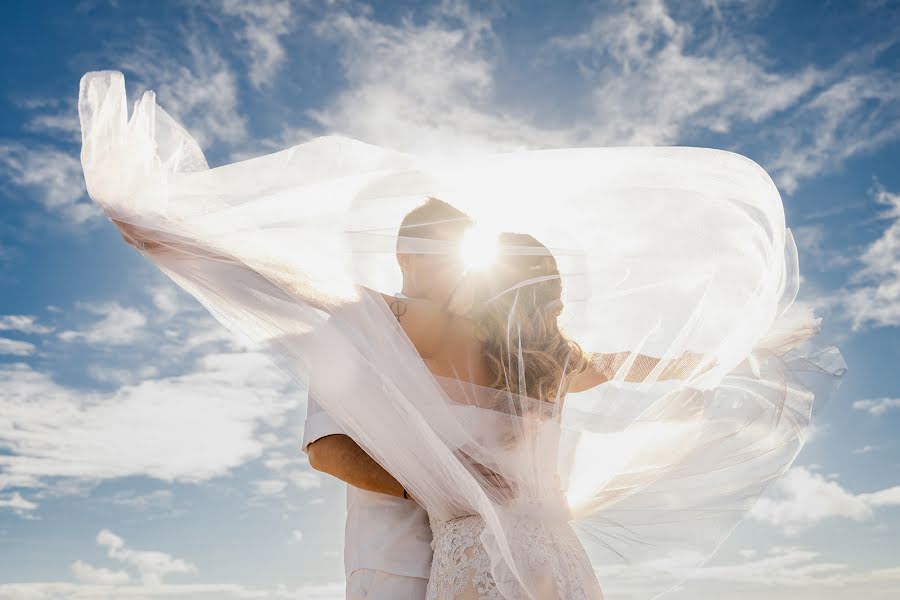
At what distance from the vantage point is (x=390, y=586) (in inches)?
126

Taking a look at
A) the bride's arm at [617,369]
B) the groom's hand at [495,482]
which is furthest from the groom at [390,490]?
the bride's arm at [617,369]

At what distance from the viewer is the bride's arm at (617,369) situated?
355 cm

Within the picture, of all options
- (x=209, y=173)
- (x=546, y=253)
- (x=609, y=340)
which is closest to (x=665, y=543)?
(x=609, y=340)

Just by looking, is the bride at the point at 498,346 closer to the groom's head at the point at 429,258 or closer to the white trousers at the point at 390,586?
the groom's head at the point at 429,258

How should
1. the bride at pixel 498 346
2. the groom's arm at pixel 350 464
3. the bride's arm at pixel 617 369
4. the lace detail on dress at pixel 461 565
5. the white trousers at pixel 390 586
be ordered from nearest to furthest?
1. the lace detail on dress at pixel 461 565
2. the bride at pixel 498 346
3. the groom's arm at pixel 350 464
4. the white trousers at pixel 390 586
5. the bride's arm at pixel 617 369

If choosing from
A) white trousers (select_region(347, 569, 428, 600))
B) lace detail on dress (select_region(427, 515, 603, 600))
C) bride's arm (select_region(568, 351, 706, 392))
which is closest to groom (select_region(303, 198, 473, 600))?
white trousers (select_region(347, 569, 428, 600))

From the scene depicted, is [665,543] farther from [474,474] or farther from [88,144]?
[88,144]

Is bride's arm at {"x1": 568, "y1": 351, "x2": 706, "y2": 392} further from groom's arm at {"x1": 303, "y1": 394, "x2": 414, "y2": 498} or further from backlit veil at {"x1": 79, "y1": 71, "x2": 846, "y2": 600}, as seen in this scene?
groom's arm at {"x1": 303, "y1": 394, "x2": 414, "y2": 498}

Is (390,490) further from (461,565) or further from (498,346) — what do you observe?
(498,346)

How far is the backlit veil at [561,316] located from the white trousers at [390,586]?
0.33 metres

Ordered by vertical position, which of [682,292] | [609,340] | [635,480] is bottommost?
[635,480]

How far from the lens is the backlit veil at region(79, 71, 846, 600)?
3.02m

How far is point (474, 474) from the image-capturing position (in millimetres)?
3039

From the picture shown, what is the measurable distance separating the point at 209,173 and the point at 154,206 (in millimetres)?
324
